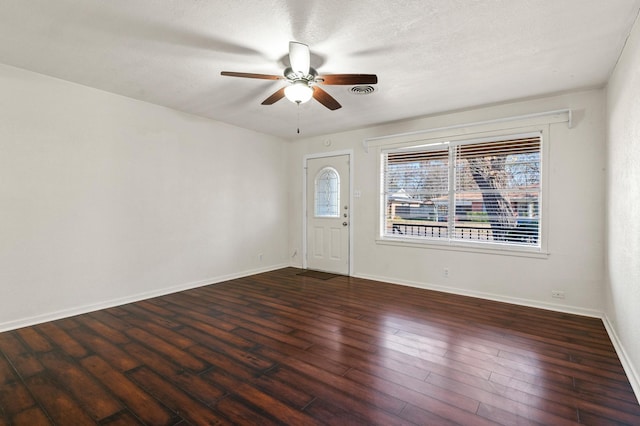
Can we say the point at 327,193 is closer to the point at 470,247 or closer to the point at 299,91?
the point at 470,247

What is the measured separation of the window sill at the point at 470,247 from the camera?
12.4 ft

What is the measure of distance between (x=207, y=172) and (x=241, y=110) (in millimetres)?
1121

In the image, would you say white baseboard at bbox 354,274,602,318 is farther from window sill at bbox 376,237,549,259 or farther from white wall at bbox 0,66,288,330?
white wall at bbox 0,66,288,330

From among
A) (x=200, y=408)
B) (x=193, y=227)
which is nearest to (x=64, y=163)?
(x=193, y=227)

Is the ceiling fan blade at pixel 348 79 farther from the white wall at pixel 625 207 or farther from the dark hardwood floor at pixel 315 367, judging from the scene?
the dark hardwood floor at pixel 315 367

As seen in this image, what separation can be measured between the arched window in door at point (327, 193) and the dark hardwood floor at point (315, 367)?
7.52 feet

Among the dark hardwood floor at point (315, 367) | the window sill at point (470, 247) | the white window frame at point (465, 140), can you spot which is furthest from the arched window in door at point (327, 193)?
the dark hardwood floor at point (315, 367)

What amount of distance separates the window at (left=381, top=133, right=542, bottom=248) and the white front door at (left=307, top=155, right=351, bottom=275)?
2.52 ft

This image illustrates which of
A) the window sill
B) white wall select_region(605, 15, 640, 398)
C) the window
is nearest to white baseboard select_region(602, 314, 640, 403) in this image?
white wall select_region(605, 15, 640, 398)

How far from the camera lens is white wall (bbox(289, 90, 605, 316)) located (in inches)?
135

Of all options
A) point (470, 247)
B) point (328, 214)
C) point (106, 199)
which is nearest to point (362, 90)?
point (470, 247)

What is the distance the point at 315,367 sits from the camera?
232cm

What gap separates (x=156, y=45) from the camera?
8.51 ft

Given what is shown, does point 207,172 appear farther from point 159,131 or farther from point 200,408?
point 200,408
